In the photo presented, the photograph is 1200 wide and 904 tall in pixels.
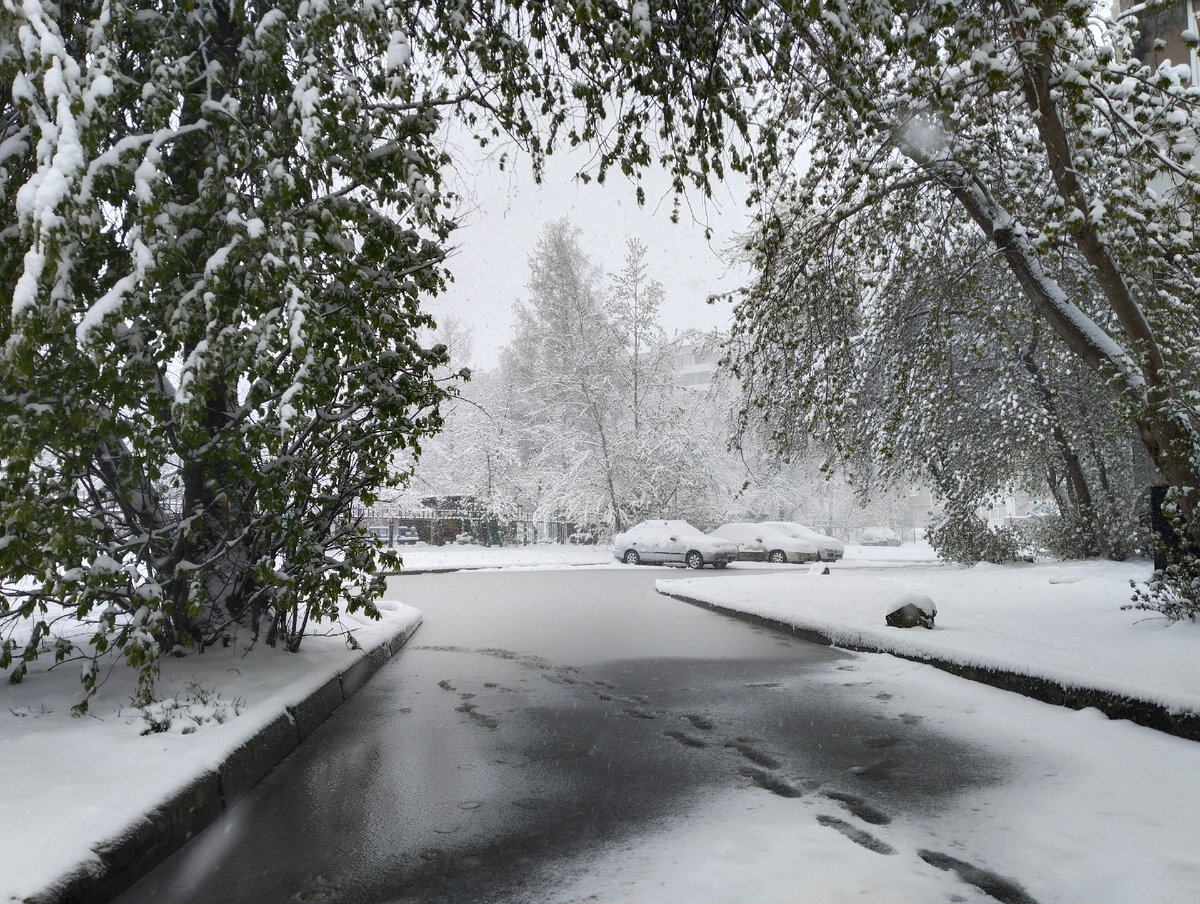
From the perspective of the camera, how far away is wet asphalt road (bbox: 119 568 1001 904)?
3723 millimetres

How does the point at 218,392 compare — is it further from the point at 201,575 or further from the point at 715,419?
the point at 715,419

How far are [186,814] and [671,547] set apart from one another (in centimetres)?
2647

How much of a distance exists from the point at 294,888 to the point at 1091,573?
596 inches

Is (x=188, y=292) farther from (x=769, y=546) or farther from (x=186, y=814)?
(x=769, y=546)

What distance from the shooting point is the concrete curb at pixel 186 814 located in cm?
327

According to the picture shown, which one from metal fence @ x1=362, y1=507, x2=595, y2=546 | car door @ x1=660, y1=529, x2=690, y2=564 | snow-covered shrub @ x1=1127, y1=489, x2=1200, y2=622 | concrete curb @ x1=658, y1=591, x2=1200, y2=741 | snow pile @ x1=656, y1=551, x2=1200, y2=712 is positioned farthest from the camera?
metal fence @ x1=362, y1=507, x2=595, y2=546

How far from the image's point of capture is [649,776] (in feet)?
16.5

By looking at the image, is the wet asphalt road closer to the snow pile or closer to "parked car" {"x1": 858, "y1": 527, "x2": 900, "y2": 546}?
the snow pile

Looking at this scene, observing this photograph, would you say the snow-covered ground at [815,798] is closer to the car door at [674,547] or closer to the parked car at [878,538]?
the car door at [674,547]

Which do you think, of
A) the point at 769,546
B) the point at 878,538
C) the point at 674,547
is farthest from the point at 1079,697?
the point at 878,538

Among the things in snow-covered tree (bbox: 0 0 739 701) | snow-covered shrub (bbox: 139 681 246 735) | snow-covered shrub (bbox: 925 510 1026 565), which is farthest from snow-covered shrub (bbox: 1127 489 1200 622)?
snow-covered shrub (bbox: 925 510 1026 565)

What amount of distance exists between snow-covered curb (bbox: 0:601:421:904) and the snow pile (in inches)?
225

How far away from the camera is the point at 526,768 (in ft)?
17.3

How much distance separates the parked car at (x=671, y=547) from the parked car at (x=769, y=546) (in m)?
1.75
